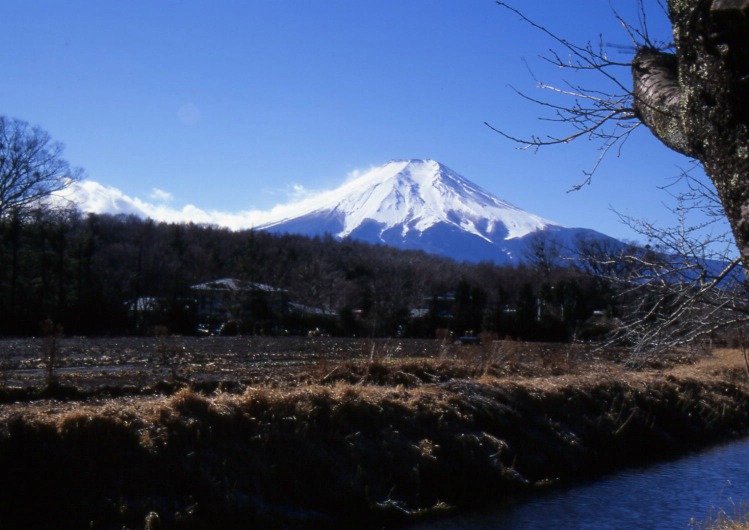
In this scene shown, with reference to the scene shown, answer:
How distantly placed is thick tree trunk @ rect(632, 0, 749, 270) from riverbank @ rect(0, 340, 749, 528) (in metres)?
6.52

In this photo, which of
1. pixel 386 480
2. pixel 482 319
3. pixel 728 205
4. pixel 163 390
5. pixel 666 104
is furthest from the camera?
pixel 482 319

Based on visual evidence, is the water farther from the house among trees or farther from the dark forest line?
the house among trees

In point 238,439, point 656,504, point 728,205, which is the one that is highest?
point 728,205

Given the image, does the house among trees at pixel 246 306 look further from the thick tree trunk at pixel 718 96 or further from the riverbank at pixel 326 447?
the thick tree trunk at pixel 718 96

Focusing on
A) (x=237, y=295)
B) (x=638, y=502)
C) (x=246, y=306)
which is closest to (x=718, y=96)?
(x=638, y=502)

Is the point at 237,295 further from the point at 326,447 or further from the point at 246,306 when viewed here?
the point at 326,447

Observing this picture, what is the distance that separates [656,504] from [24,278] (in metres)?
50.8

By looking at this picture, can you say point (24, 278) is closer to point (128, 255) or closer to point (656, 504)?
point (128, 255)

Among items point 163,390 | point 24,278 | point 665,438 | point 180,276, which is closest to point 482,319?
point 180,276

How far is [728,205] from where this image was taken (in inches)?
123

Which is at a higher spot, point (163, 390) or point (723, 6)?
point (723, 6)

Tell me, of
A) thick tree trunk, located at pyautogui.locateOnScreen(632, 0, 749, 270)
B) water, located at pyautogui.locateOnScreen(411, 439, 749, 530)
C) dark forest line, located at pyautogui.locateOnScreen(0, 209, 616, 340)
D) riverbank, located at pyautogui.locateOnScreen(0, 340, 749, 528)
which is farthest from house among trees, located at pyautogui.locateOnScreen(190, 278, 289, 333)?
thick tree trunk, located at pyautogui.locateOnScreen(632, 0, 749, 270)

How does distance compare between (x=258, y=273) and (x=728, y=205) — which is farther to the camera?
(x=258, y=273)

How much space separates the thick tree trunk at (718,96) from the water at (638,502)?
32.6ft
